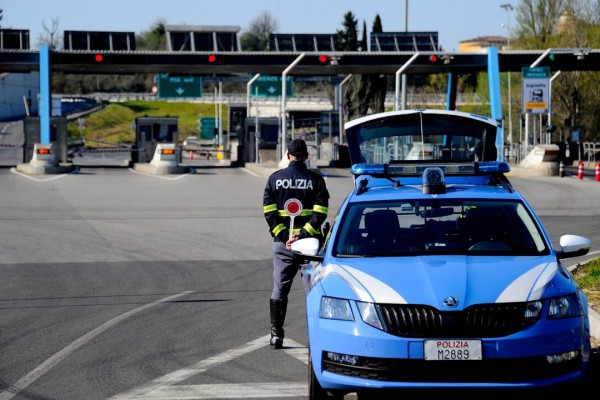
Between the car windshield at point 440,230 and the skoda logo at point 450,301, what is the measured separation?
1.00 meters

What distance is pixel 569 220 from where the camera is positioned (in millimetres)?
22453

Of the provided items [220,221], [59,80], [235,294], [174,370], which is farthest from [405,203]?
[59,80]

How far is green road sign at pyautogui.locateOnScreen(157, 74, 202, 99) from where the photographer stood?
202ft

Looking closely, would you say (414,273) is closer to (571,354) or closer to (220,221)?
(571,354)

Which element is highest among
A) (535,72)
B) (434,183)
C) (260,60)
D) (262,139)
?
(260,60)

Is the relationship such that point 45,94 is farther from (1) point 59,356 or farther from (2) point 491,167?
(2) point 491,167

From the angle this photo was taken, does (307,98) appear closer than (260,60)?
No

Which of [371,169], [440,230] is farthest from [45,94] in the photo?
[440,230]

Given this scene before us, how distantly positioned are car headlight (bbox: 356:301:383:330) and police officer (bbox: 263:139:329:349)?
2616mm

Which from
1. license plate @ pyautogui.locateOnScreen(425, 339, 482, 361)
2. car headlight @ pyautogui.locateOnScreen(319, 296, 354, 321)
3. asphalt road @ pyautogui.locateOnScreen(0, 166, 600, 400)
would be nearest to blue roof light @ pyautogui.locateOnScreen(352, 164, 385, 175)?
asphalt road @ pyautogui.locateOnScreen(0, 166, 600, 400)

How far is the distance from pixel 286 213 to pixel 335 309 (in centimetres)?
263

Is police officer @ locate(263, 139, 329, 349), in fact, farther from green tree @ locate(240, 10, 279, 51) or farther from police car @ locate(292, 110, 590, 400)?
green tree @ locate(240, 10, 279, 51)

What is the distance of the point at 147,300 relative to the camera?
12539 mm

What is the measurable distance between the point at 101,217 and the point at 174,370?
15659 millimetres
